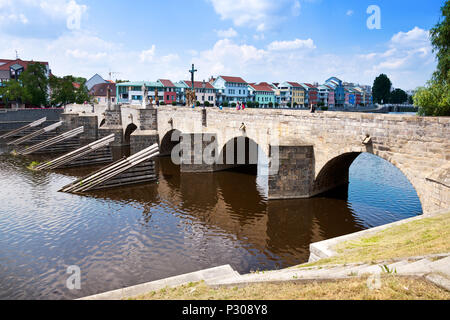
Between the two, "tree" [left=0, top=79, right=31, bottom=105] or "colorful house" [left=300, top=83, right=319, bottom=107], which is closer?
"tree" [left=0, top=79, right=31, bottom=105]

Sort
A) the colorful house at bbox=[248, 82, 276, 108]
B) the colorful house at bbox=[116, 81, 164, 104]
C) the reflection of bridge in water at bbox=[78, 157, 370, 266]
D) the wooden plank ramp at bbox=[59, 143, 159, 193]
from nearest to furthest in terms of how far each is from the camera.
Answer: the reflection of bridge in water at bbox=[78, 157, 370, 266], the wooden plank ramp at bbox=[59, 143, 159, 193], the colorful house at bbox=[116, 81, 164, 104], the colorful house at bbox=[248, 82, 276, 108]

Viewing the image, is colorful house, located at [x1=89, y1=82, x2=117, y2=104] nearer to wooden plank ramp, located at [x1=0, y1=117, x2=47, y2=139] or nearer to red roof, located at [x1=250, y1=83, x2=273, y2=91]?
wooden plank ramp, located at [x1=0, y1=117, x2=47, y2=139]

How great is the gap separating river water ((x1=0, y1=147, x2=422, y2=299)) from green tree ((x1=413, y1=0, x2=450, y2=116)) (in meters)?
5.64

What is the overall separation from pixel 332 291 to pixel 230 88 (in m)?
93.3

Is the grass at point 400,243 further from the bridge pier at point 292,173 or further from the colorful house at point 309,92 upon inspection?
the colorful house at point 309,92

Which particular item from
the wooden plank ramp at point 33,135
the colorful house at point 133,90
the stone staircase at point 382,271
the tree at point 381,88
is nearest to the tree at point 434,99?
the stone staircase at point 382,271

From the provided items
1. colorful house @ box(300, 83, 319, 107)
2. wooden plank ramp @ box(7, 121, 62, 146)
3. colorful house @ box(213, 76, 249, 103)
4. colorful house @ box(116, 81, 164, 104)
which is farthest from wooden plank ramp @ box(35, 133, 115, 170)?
colorful house @ box(300, 83, 319, 107)

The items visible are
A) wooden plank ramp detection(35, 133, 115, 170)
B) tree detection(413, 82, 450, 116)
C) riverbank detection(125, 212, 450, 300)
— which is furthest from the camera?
wooden plank ramp detection(35, 133, 115, 170)

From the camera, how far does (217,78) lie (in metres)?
97.9

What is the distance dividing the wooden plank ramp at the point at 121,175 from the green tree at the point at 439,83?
20.0 m

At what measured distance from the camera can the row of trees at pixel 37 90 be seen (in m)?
69.2

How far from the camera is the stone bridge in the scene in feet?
48.4

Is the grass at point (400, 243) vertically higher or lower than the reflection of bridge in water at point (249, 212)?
higher

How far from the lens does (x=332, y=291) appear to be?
20.6 feet
